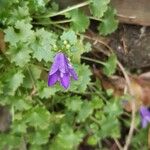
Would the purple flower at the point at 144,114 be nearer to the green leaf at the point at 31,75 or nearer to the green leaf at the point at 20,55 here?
the green leaf at the point at 31,75

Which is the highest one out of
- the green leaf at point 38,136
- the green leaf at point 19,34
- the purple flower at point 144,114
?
the green leaf at point 19,34

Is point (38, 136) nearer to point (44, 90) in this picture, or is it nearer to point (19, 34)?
point (44, 90)

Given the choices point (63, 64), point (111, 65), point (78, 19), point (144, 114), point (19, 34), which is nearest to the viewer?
point (63, 64)

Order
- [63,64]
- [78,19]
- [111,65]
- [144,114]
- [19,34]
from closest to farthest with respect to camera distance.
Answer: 1. [63,64]
2. [19,34]
3. [78,19]
4. [111,65]
5. [144,114]

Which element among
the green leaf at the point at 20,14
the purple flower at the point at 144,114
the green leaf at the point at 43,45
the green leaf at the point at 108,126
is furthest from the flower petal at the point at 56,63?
Result: the purple flower at the point at 144,114

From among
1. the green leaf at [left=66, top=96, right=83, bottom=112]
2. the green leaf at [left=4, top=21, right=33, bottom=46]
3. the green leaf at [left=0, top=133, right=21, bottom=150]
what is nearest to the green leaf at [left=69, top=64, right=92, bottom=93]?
the green leaf at [left=66, top=96, right=83, bottom=112]

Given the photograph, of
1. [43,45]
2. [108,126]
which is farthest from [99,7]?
[108,126]

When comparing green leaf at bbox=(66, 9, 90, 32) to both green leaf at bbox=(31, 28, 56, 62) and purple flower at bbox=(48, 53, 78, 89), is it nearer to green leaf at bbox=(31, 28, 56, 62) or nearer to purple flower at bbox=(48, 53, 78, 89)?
green leaf at bbox=(31, 28, 56, 62)
